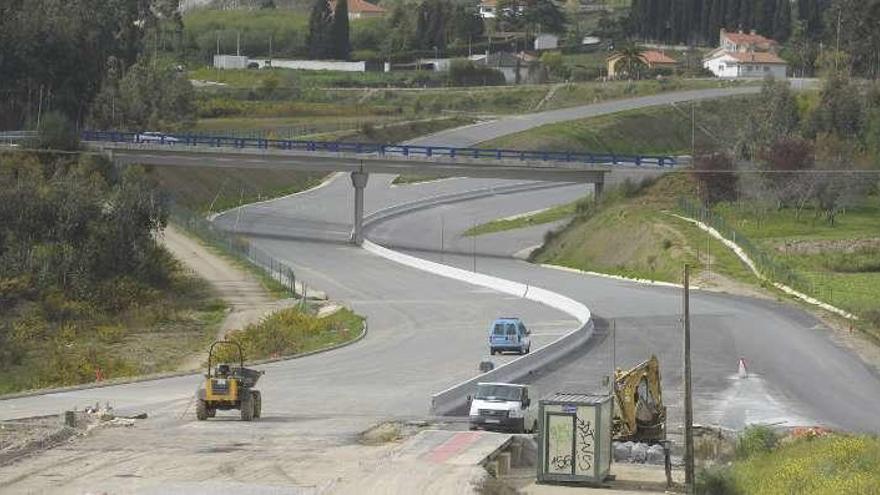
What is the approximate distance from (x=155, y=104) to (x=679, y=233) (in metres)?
51.9

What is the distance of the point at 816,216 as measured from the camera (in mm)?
97375

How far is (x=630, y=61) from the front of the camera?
593 ft

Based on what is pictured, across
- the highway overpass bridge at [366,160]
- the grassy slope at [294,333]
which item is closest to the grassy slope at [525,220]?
the highway overpass bridge at [366,160]

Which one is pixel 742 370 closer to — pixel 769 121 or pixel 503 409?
pixel 503 409

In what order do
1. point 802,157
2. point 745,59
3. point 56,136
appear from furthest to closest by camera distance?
point 745,59, point 802,157, point 56,136

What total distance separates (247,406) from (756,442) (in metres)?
11.9

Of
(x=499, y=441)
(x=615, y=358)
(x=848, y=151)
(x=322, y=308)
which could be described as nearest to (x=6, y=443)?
(x=499, y=441)

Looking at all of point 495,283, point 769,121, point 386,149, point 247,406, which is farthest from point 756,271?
point 769,121

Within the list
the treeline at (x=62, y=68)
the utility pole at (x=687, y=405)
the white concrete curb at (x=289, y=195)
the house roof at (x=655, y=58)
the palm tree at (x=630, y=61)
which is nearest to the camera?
the utility pole at (x=687, y=405)

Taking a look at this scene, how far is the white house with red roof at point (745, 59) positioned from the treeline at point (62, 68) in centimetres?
7418

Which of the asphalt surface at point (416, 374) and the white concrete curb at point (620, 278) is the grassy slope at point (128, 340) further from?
the white concrete curb at point (620, 278)

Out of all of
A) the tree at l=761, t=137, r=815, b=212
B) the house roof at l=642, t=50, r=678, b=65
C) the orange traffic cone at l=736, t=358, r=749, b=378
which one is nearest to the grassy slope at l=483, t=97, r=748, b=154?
the house roof at l=642, t=50, r=678, b=65

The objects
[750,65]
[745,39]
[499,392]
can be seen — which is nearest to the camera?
[499,392]

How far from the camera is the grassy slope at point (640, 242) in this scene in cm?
8069
